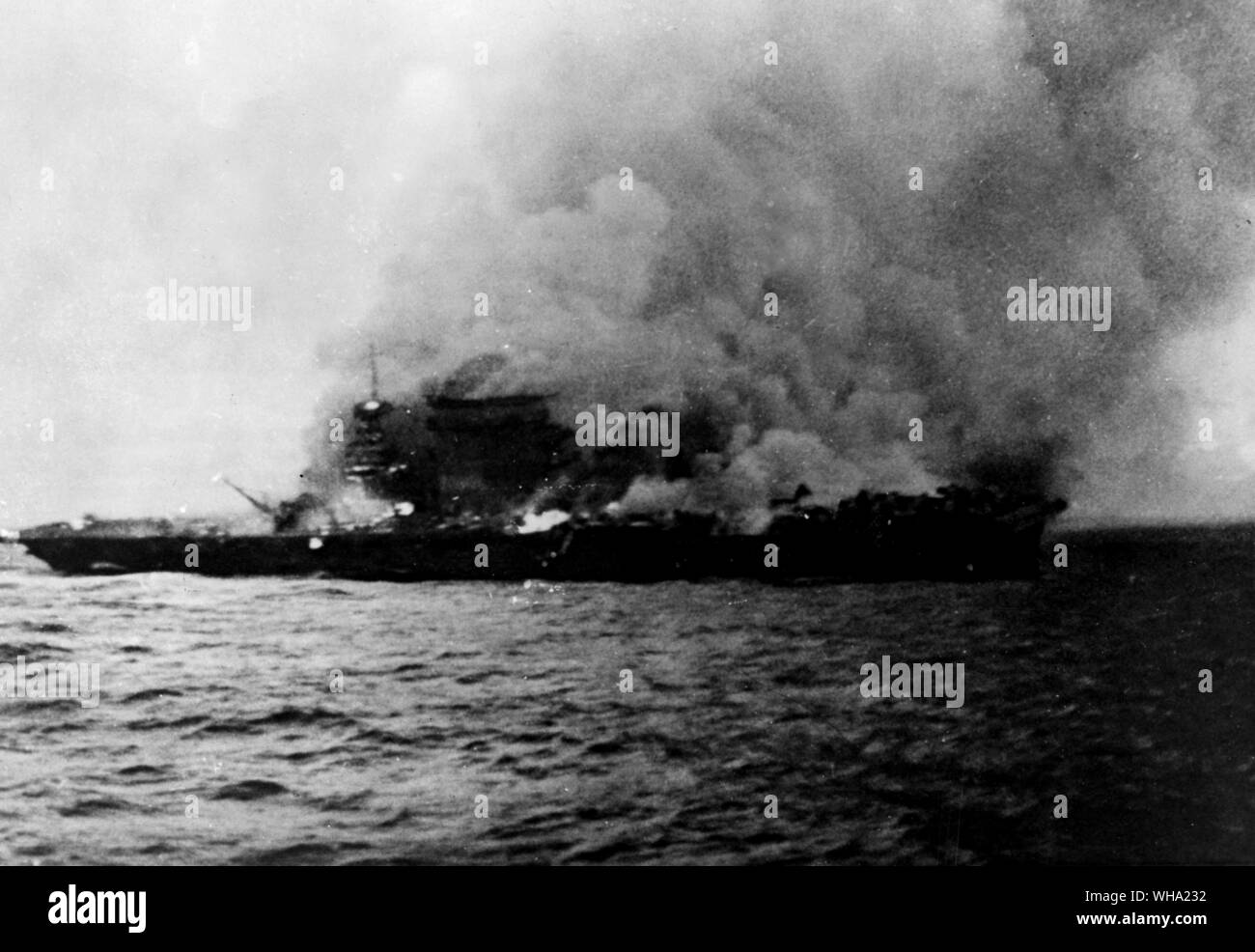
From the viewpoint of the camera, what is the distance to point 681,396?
14.6 feet

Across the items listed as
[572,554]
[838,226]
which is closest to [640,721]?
[572,554]

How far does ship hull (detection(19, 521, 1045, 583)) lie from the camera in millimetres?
4473

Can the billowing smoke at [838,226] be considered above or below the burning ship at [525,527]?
above

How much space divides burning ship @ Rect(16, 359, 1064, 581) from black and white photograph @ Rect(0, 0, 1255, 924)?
0.02 m

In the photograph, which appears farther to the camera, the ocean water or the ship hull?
the ship hull

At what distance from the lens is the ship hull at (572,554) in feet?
14.7

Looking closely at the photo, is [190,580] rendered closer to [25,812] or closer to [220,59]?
[25,812]

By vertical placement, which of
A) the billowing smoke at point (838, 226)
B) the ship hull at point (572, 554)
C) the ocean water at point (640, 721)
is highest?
the billowing smoke at point (838, 226)

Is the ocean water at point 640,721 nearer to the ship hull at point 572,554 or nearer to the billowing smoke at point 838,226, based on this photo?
the ship hull at point 572,554

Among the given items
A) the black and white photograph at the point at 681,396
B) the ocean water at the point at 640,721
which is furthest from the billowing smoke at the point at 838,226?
the ocean water at the point at 640,721

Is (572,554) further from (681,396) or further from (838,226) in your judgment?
(838,226)

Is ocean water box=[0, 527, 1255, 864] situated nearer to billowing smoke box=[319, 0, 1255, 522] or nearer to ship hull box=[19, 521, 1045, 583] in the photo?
ship hull box=[19, 521, 1045, 583]

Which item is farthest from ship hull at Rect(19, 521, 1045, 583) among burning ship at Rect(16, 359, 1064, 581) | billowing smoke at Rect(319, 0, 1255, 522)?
billowing smoke at Rect(319, 0, 1255, 522)
